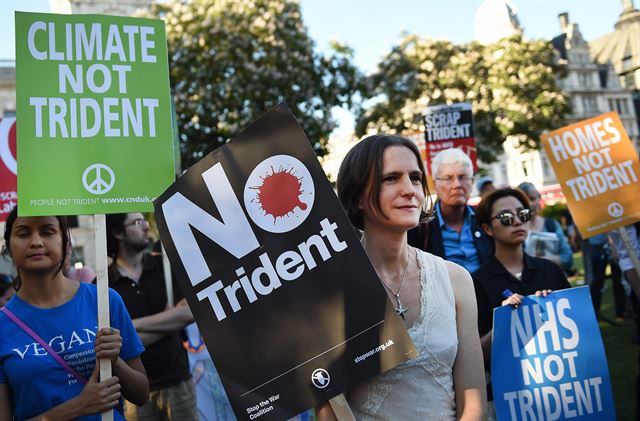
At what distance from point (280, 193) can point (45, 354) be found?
3.94 feet

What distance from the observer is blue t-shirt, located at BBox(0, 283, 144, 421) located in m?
2.60

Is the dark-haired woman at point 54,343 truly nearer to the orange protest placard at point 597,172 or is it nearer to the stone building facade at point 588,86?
the orange protest placard at point 597,172

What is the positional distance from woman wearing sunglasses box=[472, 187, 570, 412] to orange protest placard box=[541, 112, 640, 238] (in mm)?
1347

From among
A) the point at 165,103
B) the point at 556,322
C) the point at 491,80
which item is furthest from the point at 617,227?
the point at 491,80

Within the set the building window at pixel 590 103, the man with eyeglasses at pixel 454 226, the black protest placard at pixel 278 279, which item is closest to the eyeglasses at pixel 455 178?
the man with eyeglasses at pixel 454 226

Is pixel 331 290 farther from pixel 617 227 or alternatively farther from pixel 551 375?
pixel 617 227

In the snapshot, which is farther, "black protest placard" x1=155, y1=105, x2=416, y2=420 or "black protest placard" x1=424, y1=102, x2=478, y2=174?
"black protest placard" x1=424, y1=102, x2=478, y2=174

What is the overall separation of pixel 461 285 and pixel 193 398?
282 cm

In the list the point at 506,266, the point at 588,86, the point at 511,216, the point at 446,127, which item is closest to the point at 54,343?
the point at 506,266

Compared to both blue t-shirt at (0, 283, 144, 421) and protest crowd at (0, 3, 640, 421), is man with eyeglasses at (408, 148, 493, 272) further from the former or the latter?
blue t-shirt at (0, 283, 144, 421)

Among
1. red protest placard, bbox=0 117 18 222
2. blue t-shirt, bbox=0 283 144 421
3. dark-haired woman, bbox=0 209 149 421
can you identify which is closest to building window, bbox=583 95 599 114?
red protest placard, bbox=0 117 18 222

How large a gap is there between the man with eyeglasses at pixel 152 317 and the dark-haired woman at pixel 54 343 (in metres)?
1.41

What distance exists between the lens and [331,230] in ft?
6.99

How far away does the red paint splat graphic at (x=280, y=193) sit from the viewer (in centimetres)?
218
